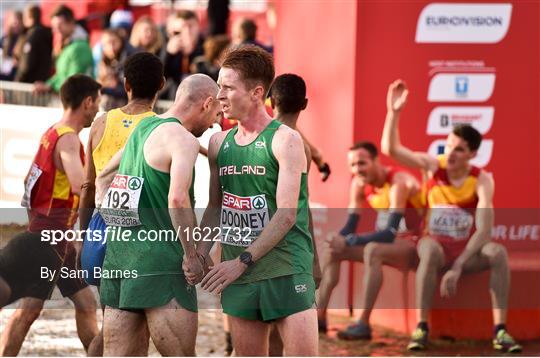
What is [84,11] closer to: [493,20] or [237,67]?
[493,20]

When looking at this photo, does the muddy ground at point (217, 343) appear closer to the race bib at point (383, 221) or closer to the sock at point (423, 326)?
the sock at point (423, 326)

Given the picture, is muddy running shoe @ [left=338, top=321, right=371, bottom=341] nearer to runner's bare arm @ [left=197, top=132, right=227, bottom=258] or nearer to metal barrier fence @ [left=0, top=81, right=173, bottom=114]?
runner's bare arm @ [left=197, top=132, right=227, bottom=258]

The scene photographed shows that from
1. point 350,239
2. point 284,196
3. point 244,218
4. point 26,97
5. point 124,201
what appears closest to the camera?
point 284,196

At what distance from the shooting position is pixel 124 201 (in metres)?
7.30

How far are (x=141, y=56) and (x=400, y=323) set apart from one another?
15.1 ft

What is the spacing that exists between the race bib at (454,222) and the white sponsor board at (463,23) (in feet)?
5.13

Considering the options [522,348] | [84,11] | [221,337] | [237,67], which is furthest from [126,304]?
[84,11]

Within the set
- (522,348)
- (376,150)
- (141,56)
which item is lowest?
(522,348)

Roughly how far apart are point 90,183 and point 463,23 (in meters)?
4.72

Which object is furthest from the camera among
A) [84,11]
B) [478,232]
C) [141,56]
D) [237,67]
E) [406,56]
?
[84,11]

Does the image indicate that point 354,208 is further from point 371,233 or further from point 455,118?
point 455,118

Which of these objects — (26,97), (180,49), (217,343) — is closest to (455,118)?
(217,343)

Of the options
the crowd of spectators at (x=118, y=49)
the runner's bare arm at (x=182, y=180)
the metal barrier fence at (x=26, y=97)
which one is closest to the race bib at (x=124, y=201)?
the runner's bare arm at (x=182, y=180)

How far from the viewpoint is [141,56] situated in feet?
27.2
